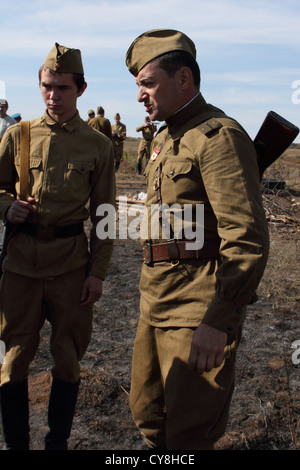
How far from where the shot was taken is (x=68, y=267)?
264 centimetres

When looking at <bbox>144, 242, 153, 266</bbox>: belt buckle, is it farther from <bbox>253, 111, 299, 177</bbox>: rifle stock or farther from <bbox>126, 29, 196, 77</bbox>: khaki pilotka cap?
<bbox>126, 29, 196, 77</bbox>: khaki pilotka cap

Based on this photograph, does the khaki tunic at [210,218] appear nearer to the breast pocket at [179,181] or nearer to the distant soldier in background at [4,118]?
the breast pocket at [179,181]

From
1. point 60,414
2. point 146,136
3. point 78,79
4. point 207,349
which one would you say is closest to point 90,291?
point 60,414

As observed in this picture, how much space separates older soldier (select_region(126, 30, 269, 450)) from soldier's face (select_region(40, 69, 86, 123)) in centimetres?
52

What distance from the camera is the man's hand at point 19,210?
2555mm

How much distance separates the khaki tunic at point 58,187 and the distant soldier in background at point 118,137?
14916mm

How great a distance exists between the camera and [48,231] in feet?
8.53

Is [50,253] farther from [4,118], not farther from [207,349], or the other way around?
[4,118]

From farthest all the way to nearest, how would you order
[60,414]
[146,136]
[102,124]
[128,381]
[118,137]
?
[146,136] < [118,137] < [102,124] < [128,381] < [60,414]

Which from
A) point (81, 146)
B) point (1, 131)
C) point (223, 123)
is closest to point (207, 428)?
point (223, 123)

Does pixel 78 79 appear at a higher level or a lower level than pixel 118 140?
lower

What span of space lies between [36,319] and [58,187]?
702mm

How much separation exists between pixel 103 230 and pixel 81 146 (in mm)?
476
